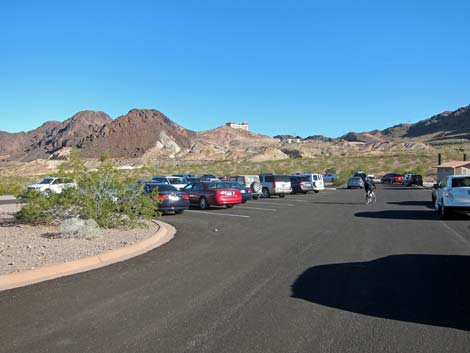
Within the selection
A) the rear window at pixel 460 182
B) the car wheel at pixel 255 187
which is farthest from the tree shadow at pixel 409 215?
the car wheel at pixel 255 187

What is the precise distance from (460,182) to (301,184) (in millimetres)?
20416

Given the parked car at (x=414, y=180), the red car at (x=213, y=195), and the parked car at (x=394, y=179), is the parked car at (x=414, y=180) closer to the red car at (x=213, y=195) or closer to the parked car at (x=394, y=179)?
the parked car at (x=394, y=179)

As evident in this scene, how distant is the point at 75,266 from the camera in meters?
9.00

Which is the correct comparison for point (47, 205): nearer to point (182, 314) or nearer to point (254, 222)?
point (254, 222)

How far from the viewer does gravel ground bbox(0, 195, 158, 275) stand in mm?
9156

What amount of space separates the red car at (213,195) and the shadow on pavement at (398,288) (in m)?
14.0

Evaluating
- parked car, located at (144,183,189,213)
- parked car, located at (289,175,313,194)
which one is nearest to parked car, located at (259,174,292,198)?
parked car, located at (289,175,313,194)

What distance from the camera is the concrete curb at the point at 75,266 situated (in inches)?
311

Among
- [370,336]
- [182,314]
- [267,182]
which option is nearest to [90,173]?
[182,314]

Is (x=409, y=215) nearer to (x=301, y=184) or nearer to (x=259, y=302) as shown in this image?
(x=259, y=302)

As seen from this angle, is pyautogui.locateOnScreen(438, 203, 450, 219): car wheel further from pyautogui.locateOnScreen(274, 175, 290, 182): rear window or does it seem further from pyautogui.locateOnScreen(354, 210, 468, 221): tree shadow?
pyautogui.locateOnScreen(274, 175, 290, 182): rear window

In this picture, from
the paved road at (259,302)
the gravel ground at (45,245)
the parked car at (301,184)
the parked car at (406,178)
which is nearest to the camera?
the paved road at (259,302)

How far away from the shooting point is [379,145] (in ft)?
585

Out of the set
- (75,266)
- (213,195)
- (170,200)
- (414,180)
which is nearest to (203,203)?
(213,195)
